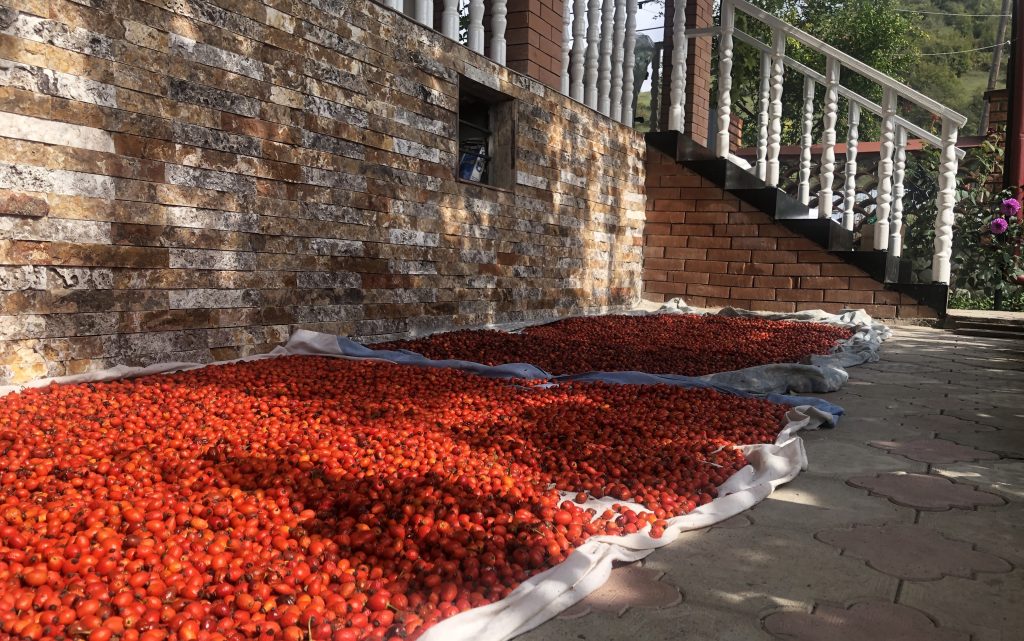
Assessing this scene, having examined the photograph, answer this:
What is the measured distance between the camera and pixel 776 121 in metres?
7.05

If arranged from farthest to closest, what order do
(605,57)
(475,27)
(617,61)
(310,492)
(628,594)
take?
(617,61), (605,57), (475,27), (310,492), (628,594)

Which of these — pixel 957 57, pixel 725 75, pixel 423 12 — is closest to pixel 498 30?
pixel 423 12

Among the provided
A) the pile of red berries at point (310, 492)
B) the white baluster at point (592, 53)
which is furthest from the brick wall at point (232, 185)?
the white baluster at point (592, 53)

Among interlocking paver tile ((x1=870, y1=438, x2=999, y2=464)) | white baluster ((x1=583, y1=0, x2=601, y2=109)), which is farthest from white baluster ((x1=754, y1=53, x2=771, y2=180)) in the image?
interlocking paver tile ((x1=870, y1=438, x2=999, y2=464))

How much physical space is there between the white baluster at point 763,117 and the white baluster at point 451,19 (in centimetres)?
342

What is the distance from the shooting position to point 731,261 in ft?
23.5

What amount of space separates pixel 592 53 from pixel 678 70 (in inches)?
51.0

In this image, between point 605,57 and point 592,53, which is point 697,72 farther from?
point 592,53

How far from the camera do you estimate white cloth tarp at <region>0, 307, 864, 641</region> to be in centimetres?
127

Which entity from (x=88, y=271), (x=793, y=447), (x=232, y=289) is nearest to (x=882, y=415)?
(x=793, y=447)

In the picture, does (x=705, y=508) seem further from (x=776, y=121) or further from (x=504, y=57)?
(x=776, y=121)

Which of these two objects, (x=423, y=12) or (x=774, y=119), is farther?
(x=774, y=119)

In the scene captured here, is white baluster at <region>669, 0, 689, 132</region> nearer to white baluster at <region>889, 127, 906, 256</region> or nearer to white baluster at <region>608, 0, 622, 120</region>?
white baluster at <region>608, 0, 622, 120</region>

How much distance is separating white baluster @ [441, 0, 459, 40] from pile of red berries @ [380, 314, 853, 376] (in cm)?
198
